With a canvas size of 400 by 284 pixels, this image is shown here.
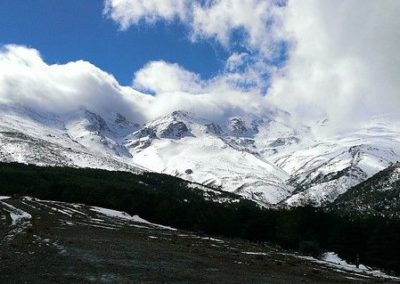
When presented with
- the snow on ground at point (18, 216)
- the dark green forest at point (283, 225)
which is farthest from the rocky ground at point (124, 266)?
the dark green forest at point (283, 225)

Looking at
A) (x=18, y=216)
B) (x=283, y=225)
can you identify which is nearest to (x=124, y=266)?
(x=18, y=216)

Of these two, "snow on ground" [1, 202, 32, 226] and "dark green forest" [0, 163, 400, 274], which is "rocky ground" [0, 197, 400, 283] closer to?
"snow on ground" [1, 202, 32, 226]

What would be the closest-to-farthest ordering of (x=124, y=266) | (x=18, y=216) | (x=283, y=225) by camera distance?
(x=124, y=266)
(x=18, y=216)
(x=283, y=225)

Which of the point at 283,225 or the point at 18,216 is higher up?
the point at 283,225

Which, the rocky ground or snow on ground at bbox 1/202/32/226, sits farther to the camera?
snow on ground at bbox 1/202/32/226

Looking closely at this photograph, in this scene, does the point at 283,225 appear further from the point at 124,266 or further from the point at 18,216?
the point at 124,266

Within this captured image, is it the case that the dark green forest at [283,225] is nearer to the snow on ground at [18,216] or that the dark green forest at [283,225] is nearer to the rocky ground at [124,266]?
the snow on ground at [18,216]

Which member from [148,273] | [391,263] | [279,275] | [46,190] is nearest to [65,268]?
[148,273]

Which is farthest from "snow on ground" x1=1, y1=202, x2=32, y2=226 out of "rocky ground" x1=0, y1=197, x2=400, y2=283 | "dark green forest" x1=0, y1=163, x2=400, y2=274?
"dark green forest" x1=0, y1=163, x2=400, y2=274

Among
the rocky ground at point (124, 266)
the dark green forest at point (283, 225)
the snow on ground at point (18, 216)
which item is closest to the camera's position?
the rocky ground at point (124, 266)

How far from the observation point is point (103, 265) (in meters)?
26.9

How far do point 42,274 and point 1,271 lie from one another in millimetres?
1824

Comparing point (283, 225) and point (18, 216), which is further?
point (283, 225)

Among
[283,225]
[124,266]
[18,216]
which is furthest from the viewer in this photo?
[283,225]
